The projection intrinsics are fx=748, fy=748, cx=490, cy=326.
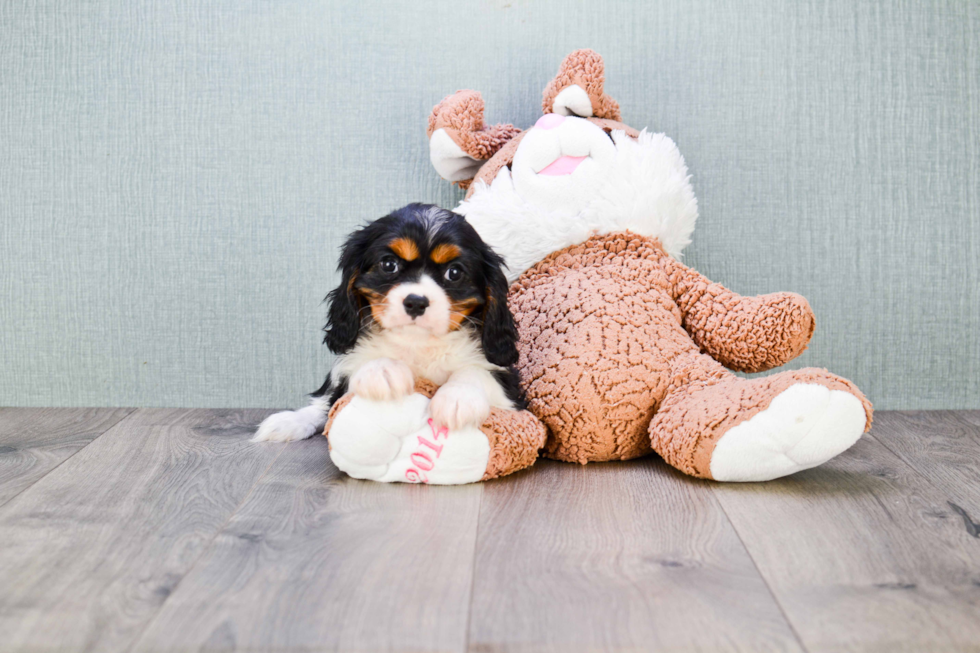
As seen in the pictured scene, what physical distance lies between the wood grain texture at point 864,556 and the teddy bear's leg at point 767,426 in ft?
0.20

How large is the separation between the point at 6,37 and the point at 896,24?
273cm

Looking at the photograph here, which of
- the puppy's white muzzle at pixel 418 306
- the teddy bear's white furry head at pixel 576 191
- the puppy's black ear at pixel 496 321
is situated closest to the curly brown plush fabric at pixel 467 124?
the teddy bear's white furry head at pixel 576 191

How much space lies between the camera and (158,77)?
7.56 ft

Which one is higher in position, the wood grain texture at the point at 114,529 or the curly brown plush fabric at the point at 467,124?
the curly brown plush fabric at the point at 467,124

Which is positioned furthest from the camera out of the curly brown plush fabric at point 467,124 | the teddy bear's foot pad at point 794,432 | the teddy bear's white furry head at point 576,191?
the curly brown plush fabric at point 467,124

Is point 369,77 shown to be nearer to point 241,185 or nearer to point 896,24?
point 241,185

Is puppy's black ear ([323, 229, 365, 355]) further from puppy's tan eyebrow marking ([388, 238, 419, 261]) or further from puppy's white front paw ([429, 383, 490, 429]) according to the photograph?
puppy's white front paw ([429, 383, 490, 429])

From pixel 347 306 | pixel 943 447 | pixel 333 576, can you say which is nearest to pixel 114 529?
pixel 333 576

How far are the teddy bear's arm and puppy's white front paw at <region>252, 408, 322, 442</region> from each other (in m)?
1.05

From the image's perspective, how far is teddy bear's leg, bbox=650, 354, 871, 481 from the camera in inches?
57.4

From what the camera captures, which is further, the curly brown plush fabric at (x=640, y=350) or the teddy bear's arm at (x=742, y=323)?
the teddy bear's arm at (x=742, y=323)

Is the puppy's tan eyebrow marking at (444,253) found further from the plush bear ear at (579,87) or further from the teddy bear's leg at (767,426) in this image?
the plush bear ear at (579,87)

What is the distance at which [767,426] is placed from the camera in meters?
1.48

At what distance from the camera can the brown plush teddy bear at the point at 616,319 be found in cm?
151
